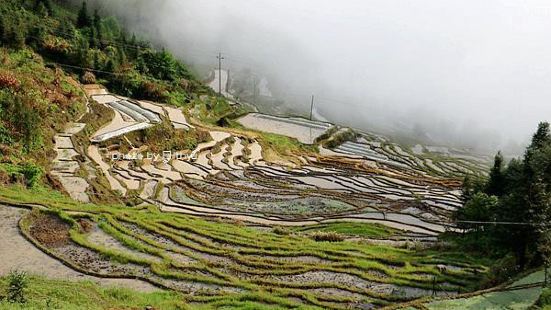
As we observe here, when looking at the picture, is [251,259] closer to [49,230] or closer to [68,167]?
[49,230]

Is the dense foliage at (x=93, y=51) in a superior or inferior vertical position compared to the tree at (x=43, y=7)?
inferior

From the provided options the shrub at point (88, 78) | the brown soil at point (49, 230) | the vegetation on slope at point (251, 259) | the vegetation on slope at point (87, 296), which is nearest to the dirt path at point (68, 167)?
the vegetation on slope at point (251, 259)

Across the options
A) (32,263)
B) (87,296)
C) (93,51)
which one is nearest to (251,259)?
(87,296)

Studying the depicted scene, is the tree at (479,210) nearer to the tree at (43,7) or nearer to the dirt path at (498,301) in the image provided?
the dirt path at (498,301)

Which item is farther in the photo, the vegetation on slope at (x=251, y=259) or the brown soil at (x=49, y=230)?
the brown soil at (x=49, y=230)

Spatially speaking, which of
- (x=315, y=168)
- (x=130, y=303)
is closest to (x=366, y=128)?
(x=315, y=168)

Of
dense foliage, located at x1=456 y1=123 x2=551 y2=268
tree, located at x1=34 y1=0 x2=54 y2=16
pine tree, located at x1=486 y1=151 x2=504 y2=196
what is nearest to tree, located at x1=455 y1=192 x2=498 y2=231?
dense foliage, located at x1=456 y1=123 x2=551 y2=268
